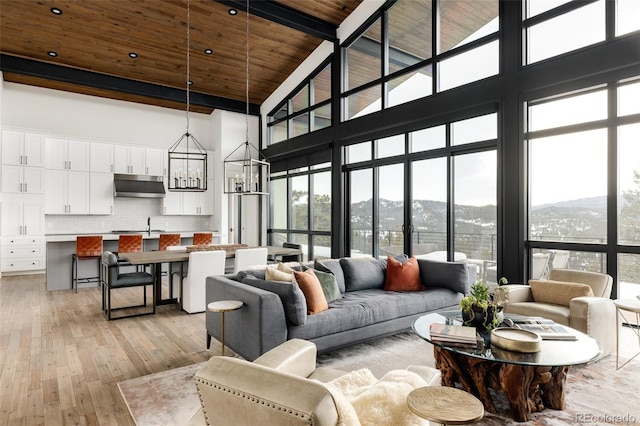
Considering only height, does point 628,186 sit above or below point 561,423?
above

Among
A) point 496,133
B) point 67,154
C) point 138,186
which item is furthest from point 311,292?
point 67,154

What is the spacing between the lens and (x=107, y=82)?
7824mm

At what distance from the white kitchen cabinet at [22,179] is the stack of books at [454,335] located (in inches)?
324

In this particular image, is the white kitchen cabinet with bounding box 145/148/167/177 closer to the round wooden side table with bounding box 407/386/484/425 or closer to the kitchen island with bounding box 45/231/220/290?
the kitchen island with bounding box 45/231/220/290

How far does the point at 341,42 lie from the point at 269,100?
116 inches

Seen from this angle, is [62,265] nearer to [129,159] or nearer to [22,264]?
[22,264]

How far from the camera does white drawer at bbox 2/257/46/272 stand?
7.29m

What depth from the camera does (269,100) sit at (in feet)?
31.6

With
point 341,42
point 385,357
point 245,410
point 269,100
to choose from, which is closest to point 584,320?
point 385,357

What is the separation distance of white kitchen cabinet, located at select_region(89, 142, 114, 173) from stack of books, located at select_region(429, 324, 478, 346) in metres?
8.18

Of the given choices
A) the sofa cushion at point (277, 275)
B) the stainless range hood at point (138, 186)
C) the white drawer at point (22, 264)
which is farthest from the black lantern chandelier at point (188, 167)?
the white drawer at point (22, 264)

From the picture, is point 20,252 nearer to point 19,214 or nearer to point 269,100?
point 19,214

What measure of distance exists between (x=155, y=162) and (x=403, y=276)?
7.10 meters

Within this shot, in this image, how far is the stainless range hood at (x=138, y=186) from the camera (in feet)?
27.6
